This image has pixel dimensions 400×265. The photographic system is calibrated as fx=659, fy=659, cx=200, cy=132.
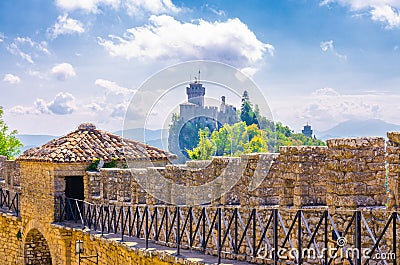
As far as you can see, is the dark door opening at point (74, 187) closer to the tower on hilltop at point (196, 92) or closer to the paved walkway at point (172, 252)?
the tower on hilltop at point (196, 92)

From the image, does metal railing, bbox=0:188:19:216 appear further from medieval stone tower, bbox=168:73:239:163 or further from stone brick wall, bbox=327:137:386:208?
stone brick wall, bbox=327:137:386:208

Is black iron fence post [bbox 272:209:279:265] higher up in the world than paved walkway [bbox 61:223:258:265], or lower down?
higher up

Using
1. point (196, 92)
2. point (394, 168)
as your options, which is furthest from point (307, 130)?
point (394, 168)

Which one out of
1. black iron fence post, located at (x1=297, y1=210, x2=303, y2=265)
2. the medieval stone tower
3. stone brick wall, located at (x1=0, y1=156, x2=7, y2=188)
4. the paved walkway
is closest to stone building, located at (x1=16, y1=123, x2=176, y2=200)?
the medieval stone tower

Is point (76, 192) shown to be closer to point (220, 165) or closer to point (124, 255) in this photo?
point (124, 255)

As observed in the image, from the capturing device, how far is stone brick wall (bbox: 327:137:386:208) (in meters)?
8.47

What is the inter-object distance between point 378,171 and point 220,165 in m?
3.97

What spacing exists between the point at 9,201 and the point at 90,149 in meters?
6.39

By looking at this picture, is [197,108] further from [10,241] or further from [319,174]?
[319,174]

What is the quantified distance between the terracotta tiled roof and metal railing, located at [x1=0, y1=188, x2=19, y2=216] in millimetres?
2466

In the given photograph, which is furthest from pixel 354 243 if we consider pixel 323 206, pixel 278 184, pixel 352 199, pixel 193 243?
pixel 193 243

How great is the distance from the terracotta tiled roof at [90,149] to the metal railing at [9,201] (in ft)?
8.09

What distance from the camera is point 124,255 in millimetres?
13906

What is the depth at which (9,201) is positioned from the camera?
23656 mm
